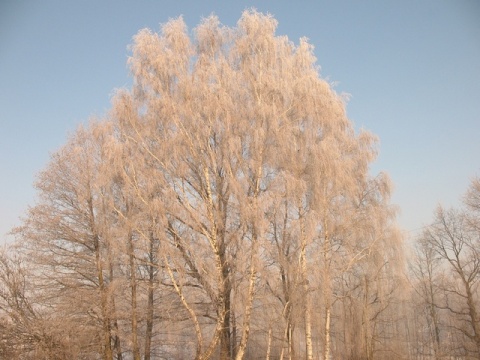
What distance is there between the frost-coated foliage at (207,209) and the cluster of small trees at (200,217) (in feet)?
0.18

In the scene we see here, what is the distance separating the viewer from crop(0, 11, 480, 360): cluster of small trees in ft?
38.1

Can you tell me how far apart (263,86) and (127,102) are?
15.6 ft

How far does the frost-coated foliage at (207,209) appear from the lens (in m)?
11.7

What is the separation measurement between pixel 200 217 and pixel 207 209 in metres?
0.33

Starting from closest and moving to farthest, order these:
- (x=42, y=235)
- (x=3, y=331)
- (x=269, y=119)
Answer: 1. (x=3, y=331)
2. (x=269, y=119)
3. (x=42, y=235)

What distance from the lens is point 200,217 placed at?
11984 millimetres

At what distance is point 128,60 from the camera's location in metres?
13.6

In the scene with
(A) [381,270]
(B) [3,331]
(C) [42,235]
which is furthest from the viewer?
(A) [381,270]

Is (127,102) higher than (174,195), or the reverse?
(127,102)

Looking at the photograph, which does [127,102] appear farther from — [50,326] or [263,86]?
[50,326]

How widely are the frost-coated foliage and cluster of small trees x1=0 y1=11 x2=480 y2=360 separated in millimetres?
55

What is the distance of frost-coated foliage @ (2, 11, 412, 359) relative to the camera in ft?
38.5

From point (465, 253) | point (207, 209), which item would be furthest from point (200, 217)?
point (465, 253)

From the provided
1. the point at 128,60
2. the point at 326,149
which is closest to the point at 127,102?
the point at 128,60
